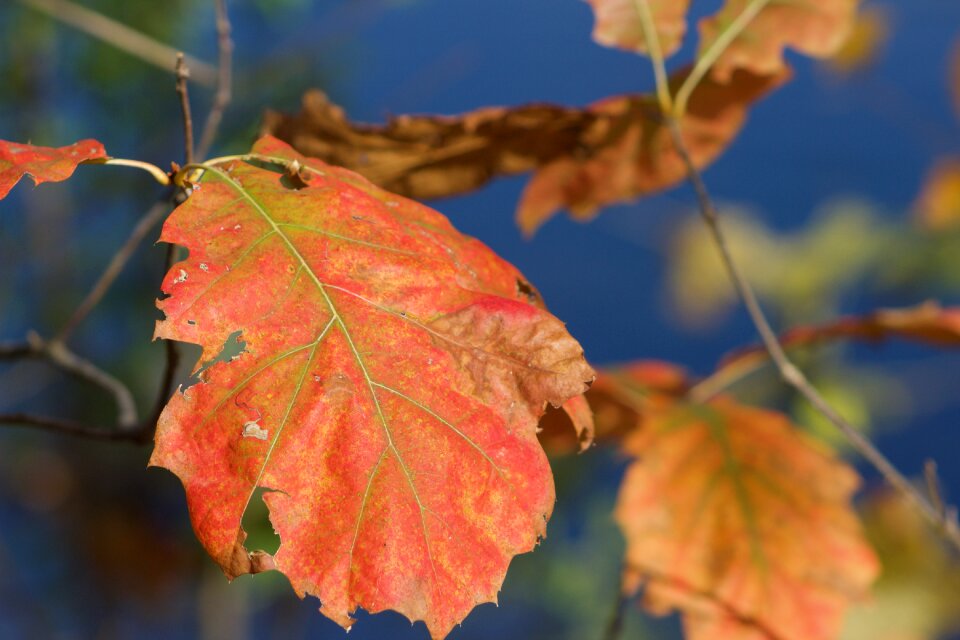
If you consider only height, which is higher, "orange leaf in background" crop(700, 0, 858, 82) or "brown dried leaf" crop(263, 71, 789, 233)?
"orange leaf in background" crop(700, 0, 858, 82)

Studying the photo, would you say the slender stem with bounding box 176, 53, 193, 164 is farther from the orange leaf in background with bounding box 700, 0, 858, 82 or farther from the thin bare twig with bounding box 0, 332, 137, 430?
the orange leaf in background with bounding box 700, 0, 858, 82

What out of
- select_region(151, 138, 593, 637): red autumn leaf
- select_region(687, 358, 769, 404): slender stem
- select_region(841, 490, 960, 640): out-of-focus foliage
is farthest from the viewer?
select_region(841, 490, 960, 640): out-of-focus foliage

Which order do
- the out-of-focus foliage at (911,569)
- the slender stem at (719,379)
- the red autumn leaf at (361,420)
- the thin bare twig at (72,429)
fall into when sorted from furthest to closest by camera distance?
the out-of-focus foliage at (911,569), the slender stem at (719,379), the thin bare twig at (72,429), the red autumn leaf at (361,420)

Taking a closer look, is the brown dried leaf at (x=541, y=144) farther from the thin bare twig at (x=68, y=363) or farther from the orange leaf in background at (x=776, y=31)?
the thin bare twig at (x=68, y=363)

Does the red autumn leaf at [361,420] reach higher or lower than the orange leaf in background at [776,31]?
lower

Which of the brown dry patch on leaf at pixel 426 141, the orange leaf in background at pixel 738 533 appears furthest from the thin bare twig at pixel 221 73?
the orange leaf in background at pixel 738 533

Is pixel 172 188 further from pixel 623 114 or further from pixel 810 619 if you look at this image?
pixel 810 619

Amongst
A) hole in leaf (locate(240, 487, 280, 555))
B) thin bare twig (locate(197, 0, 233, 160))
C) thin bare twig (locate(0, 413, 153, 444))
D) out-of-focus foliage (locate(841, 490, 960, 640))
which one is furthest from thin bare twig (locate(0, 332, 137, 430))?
out-of-focus foliage (locate(841, 490, 960, 640))

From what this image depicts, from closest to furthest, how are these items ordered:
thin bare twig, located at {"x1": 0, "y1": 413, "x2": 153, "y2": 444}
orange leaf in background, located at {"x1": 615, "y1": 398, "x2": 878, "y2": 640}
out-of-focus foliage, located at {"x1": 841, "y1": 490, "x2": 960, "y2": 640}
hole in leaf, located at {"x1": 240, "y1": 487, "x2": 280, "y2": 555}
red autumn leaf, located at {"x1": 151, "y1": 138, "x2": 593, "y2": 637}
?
red autumn leaf, located at {"x1": 151, "y1": 138, "x2": 593, "y2": 637} → thin bare twig, located at {"x1": 0, "y1": 413, "x2": 153, "y2": 444} → orange leaf in background, located at {"x1": 615, "y1": 398, "x2": 878, "y2": 640} → hole in leaf, located at {"x1": 240, "y1": 487, "x2": 280, "y2": 555} → out-of-focus foliage, located at {"x1": 841, "y1": 490, "x2": 960, "y2": 640}
